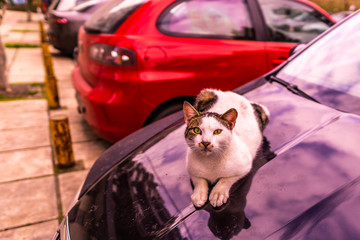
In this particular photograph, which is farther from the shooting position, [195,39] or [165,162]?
[195,39]

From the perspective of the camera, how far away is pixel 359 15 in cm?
244

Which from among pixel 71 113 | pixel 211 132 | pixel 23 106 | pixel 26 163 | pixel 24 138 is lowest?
pixel 23 106

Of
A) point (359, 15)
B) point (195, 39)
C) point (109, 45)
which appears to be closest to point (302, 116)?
point (359, 15)

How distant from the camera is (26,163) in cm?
396

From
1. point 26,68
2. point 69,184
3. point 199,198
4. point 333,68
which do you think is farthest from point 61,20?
point 199,198

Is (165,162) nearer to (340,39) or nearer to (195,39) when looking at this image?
(340,39)

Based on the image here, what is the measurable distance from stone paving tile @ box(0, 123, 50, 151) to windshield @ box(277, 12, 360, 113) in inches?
139

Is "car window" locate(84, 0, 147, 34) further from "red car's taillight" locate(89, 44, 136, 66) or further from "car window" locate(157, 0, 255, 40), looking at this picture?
"car window" locate(157, 0, 255, 40)

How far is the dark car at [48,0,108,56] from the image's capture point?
8.52 metres

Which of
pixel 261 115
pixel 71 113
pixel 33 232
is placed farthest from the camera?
pixel 71 113

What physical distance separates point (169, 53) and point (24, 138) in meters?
2.66

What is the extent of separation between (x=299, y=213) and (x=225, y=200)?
310 mm

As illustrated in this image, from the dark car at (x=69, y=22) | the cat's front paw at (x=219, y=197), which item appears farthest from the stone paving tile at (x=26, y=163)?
the dark car at (x=69, y=22)

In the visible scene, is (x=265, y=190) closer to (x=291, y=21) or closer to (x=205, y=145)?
(x=205, y=145)
